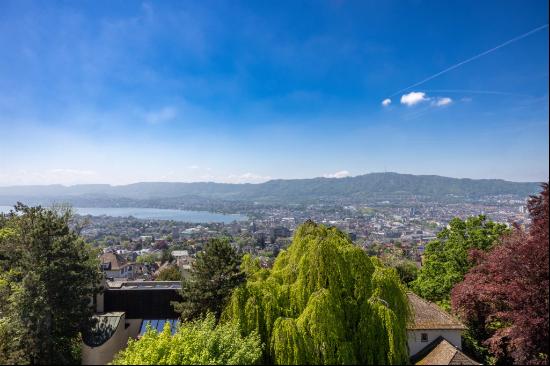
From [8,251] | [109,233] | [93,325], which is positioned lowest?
[109,233]

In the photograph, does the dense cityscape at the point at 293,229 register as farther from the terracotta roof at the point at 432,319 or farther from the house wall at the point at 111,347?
the house wall at the point at 111,347

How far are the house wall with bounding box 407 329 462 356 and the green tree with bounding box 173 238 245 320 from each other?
6.54 metres

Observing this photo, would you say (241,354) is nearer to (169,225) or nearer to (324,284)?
(324,284)

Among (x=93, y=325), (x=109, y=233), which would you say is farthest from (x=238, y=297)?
(x=109, y=233)

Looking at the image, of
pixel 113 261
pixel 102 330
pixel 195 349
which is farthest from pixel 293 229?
pixel 195 349

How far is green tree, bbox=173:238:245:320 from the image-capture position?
448 inches

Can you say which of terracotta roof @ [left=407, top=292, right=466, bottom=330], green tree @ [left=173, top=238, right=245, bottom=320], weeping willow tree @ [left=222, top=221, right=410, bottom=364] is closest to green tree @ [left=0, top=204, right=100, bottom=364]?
green tree @ [left=173, top=238, right=245, bottom=320]

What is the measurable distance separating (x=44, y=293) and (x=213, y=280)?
4.85 meters

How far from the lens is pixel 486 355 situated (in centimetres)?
1354

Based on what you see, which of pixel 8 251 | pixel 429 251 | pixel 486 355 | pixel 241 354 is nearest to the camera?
pixel 241 354

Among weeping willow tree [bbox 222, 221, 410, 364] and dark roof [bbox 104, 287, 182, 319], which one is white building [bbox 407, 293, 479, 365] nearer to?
weeping willow tree [bbox 222, 221, 410, 364]

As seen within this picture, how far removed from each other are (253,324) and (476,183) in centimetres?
20629

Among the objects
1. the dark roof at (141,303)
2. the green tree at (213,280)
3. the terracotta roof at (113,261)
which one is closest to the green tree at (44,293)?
the dark roof at (141,303)

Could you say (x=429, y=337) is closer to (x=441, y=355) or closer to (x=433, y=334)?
(x=433, y=334)
